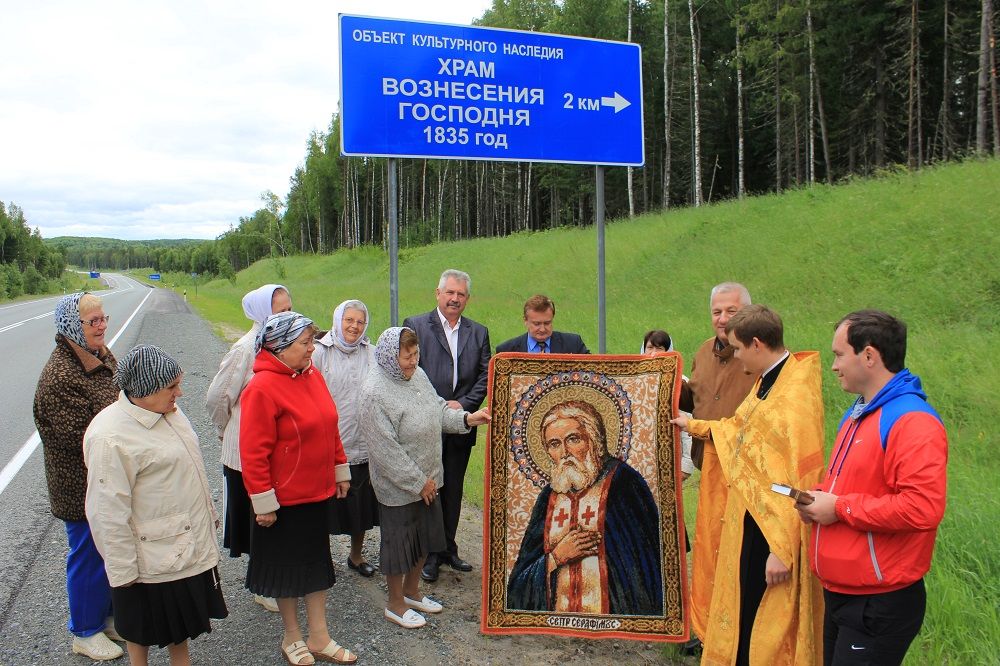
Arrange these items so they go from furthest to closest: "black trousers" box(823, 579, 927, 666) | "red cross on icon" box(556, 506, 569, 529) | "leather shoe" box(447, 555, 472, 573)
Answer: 1. "leather shoe" box(447, 555, 472, 573)
2. "red cross on icon" box(556, 506, 569, 529)
3. "black trousers" box(823, 579, 927, 666)

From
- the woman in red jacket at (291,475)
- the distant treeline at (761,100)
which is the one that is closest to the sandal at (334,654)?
the woman in red jacket at (291,475)

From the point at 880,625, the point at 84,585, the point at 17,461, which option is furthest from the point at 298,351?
the point at 17,461

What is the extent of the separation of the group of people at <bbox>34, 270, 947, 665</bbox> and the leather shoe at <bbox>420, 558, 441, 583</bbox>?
0.40 metres

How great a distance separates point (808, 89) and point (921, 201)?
17013 millimetres

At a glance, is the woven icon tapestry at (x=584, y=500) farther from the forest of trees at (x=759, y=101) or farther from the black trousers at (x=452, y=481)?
the forest of trees at (x=759, y=101)

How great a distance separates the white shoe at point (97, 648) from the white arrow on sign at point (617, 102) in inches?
186

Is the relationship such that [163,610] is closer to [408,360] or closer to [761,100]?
[408,360]

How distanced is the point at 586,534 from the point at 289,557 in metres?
1.51

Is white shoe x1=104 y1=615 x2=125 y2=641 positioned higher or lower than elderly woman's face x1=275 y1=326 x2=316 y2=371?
lower

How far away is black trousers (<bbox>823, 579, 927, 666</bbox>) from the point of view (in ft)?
7.11

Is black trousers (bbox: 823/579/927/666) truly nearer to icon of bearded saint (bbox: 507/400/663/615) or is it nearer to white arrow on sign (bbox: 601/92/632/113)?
icon of bearded saint (bbox: 507/400/663/615)

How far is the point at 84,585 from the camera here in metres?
3.45

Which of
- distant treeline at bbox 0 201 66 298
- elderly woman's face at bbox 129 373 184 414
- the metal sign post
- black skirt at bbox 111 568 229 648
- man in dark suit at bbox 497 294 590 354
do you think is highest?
distant treeline at bbox 0 201 66 298

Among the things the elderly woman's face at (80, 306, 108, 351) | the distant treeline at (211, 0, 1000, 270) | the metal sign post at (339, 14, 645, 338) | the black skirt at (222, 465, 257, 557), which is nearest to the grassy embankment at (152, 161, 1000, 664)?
the black skirt at (222, 465, 257, 557)
